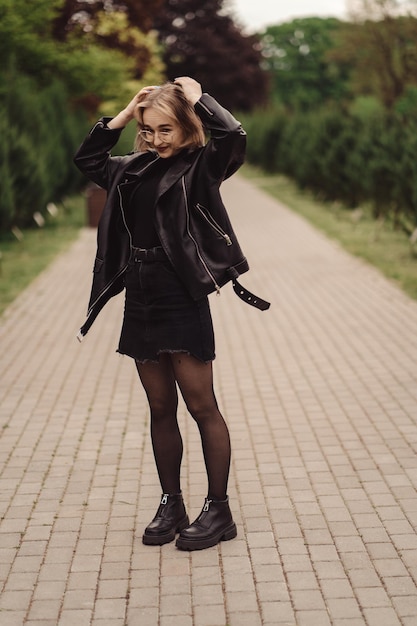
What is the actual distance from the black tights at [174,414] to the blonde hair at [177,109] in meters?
0.90

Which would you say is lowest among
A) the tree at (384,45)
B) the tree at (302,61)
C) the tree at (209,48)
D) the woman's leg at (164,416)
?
the tree at (302,61)

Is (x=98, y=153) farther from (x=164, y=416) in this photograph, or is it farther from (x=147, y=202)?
(x=164, y=416)

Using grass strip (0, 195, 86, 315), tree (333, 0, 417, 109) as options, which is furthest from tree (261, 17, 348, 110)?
grass strip (0, 195, 86, 315)

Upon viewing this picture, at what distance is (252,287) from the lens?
1230cm

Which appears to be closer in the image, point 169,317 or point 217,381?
point 169,317

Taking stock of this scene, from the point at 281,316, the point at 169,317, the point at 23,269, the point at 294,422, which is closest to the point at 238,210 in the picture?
the point at 23,269

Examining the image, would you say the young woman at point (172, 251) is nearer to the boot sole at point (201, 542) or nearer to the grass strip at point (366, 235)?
the boot sole at point (201, 542)

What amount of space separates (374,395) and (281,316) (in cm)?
330

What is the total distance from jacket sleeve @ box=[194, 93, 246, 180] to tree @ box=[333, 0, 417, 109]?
96.6ft

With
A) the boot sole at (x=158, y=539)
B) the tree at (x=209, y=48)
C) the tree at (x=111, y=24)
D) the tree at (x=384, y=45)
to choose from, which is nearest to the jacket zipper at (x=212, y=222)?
the boot sole at (x=158, y=539)

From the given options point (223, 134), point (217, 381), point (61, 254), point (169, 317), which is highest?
point (223, 134)

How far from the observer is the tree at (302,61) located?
9788 centimetres

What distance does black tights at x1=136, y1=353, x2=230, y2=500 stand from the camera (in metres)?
4.25

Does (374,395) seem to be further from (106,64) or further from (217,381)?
(106,64)
